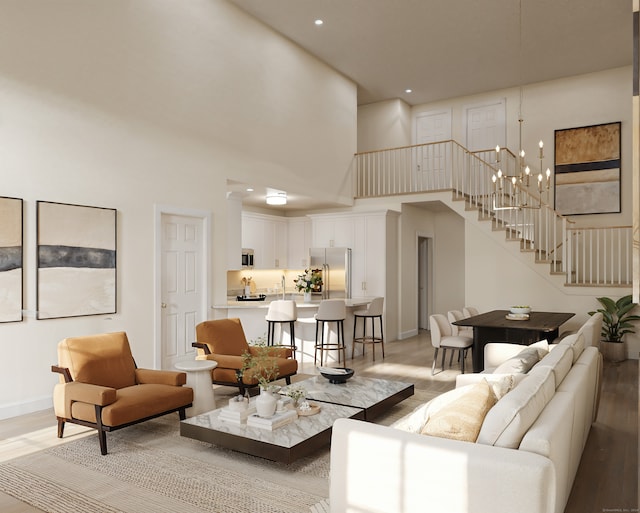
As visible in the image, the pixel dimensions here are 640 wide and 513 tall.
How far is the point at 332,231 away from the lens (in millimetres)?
10211

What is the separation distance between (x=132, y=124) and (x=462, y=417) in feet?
16.9

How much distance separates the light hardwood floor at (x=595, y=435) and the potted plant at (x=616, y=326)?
0.25 m

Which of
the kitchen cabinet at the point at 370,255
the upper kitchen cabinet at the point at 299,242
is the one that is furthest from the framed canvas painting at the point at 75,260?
the upper kitchen cabinet at the point at 299,242

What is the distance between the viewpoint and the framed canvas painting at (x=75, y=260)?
499 centimetres

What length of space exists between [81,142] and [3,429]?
2932mm

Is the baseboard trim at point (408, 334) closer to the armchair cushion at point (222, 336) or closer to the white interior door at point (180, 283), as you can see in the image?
the white interior door at point (180, 283)

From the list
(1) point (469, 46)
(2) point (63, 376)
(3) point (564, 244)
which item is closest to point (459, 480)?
(2) point (63, 376)

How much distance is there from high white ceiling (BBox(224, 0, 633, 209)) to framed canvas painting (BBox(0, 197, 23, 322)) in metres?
4.27

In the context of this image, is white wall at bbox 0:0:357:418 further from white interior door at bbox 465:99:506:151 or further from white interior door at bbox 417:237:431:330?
white interior door at bbox 465:99:506:151

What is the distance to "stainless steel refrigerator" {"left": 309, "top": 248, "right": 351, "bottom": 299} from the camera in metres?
9.78

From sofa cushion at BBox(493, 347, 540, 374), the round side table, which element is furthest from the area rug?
sofa cushion at BBox(493, 347, 540, 374)

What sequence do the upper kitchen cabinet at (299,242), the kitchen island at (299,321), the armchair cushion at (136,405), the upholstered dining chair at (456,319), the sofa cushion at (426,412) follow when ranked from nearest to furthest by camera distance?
the sofa cushion at (426,412), the armchair cushion at (136,405), the upholstered dining chair at (456,319), the kitchen island at (299,321), the upper kitchen cabinet at (299,242)

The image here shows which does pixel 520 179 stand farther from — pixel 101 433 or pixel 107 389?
pixel 101 433

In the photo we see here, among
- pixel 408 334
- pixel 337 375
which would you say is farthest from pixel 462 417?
pixel 408 334
